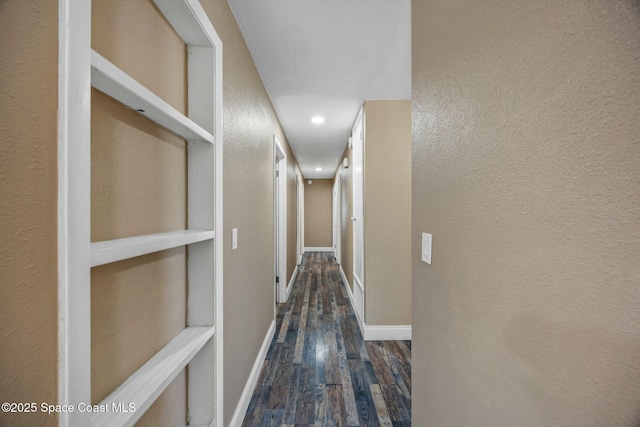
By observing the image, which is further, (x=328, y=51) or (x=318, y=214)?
(x=318, y=214)

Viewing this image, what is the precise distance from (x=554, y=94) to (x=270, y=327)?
9.02ft

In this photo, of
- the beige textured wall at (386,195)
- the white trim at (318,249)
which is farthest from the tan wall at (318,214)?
the beige textured wall at (386,195)

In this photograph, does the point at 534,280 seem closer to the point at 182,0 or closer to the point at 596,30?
the point at 596,30

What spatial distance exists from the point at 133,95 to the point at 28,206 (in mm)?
367

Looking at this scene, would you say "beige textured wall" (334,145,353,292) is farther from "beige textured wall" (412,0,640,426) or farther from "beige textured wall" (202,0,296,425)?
"beige textured wall" (412,0,640,426)

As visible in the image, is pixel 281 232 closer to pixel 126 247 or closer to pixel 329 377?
pixel 329 377

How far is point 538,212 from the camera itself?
536mm

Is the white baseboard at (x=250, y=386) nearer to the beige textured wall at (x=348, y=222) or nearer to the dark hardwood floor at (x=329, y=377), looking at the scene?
the dark hardwood floor at (x=329, y=377)

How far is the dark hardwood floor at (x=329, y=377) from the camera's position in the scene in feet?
5.52

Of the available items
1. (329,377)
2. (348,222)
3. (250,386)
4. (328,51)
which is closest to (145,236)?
(250,386)

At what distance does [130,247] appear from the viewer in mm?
633

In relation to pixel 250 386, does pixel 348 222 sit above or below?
above

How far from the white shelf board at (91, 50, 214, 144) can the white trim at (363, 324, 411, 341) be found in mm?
2509

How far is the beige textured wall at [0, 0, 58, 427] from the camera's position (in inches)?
15.5
